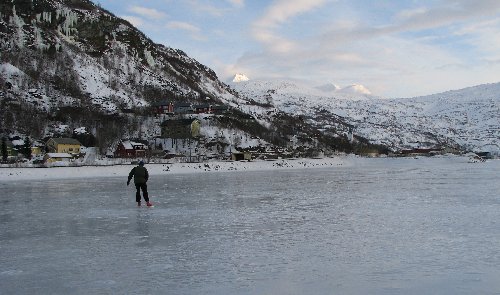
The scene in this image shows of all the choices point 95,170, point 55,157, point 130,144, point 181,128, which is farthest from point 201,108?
point 95,170

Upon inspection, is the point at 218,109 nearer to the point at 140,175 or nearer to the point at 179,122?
the point at 179,122

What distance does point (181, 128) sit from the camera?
110062mm

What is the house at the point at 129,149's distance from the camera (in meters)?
98.7

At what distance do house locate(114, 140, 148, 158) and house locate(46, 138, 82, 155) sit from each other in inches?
328

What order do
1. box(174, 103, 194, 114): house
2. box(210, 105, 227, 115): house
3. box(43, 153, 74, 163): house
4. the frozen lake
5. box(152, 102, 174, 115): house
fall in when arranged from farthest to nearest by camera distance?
box(210, 105, 227, 115): house
box(174, 103, 194, 114): house
box(152, 102, 174, 115): house
box(43, 153, 74, 163): house
the frozen lake

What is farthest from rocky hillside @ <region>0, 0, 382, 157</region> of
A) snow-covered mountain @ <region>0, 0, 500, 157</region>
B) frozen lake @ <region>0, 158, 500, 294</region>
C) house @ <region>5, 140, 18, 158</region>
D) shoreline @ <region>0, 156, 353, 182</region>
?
frozen lake @ <region>0, 158, 500, 294</region>

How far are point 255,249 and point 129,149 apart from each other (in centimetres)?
9283

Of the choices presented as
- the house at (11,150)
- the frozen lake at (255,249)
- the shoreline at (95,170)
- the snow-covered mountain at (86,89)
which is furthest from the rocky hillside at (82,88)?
the frozen lake at (255,249)

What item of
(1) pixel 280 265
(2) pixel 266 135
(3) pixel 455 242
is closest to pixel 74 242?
(1) pixel 280 265

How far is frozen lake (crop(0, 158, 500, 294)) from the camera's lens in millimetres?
7734

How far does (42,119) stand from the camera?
11919 centimetres

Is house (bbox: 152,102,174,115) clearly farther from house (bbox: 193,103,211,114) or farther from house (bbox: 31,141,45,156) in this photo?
house (bbox: 31,141,45,156)

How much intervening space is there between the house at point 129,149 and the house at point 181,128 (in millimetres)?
9679

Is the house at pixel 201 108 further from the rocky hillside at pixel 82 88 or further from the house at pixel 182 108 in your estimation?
the rocky hillside at pixel 82 88
